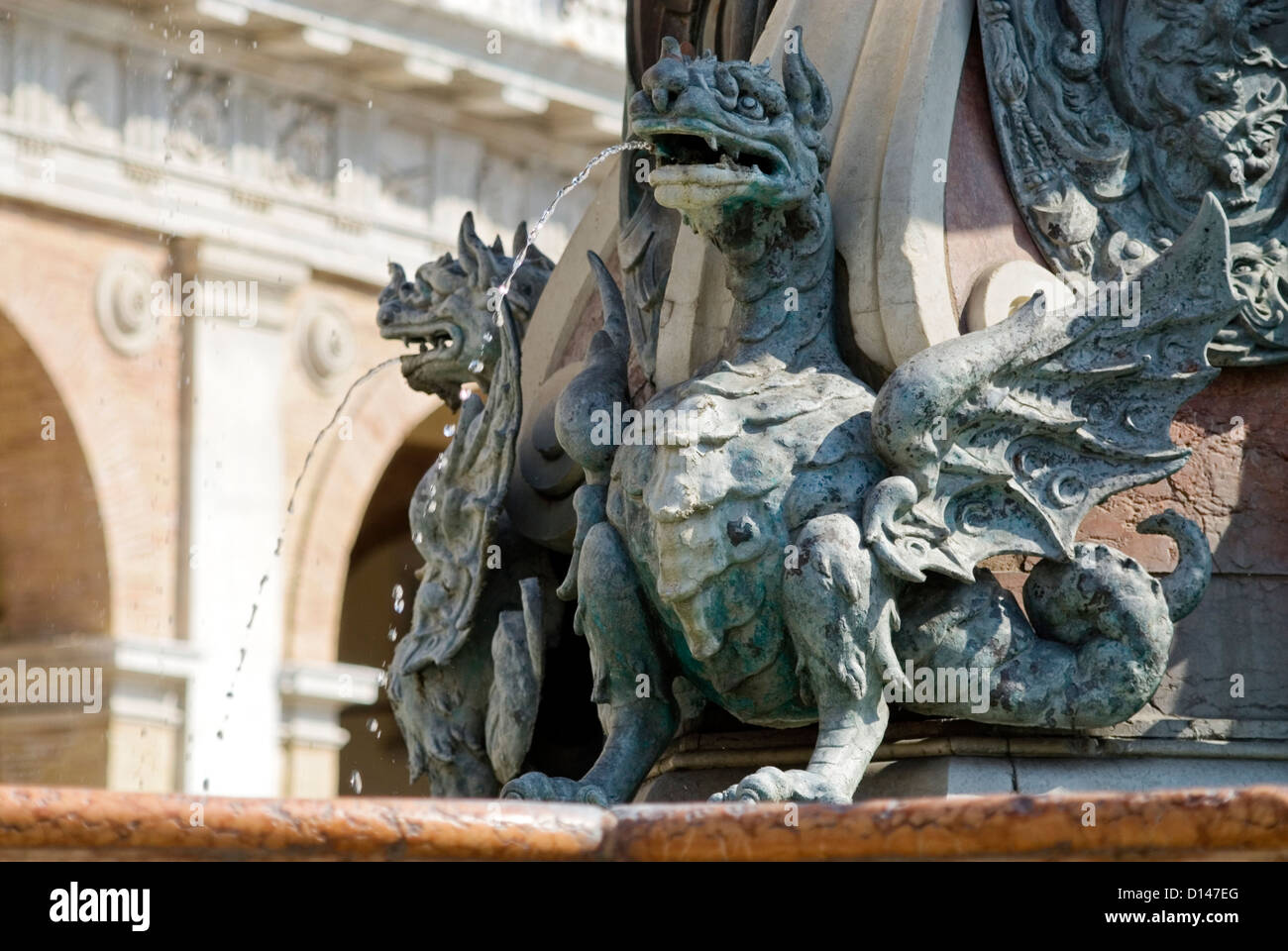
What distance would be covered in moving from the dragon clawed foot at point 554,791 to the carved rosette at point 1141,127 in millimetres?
1203

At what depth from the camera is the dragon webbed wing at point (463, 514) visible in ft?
16.8

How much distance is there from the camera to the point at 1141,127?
15.3 ft

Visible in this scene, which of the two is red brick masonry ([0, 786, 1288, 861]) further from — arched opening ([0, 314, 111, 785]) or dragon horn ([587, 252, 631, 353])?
arched opening ([0, 314, 111, 785])

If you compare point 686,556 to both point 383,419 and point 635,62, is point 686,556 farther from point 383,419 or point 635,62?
point 383,419

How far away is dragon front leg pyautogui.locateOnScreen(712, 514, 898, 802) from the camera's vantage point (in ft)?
13.2

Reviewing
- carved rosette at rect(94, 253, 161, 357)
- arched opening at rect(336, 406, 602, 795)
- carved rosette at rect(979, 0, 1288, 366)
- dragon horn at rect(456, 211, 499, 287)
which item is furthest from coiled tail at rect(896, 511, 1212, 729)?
carved rosette at rect(94, 253, 161, 357)

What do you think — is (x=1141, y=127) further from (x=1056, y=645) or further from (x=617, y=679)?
(x=617, y=679)

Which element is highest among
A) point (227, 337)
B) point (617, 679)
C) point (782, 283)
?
point (227, 337)

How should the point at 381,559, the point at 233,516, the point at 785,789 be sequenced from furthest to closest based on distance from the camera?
the point at 381,559, the point at 233,516, the point at 785,789

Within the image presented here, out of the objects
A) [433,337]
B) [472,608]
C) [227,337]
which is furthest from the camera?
[227,337]

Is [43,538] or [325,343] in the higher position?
[325,343]

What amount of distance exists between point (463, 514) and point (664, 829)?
6.75 feet

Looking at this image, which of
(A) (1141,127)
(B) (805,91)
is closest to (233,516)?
(A) (1141,127)

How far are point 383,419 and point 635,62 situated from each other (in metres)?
11.9
